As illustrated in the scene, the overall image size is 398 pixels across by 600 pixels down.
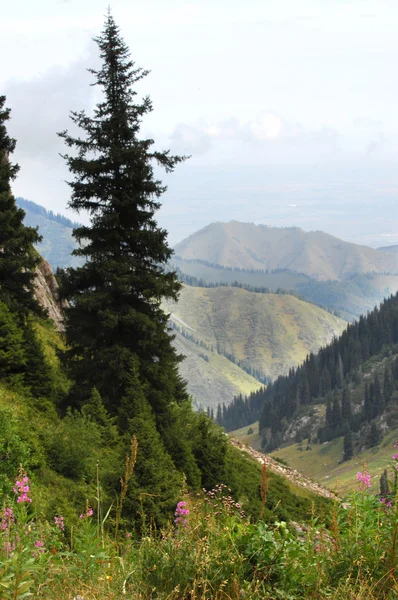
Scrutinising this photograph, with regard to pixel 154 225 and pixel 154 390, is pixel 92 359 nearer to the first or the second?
pixel 154 390

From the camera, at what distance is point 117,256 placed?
22.7 m

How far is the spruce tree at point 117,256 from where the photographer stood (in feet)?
72.0

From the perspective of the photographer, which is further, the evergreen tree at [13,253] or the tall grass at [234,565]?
the evergreen tree at [13,253]

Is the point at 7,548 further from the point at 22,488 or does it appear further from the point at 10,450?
the point at 10,450

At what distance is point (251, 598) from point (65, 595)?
4.95 ft

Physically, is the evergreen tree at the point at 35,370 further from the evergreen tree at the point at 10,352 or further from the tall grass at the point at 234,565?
the tall grass at the point at 234,565

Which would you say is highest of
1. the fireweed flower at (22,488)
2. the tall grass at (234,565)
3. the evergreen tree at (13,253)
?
the evergreen tree at (13,253)

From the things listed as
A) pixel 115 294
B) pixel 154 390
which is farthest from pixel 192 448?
pixel 115 294

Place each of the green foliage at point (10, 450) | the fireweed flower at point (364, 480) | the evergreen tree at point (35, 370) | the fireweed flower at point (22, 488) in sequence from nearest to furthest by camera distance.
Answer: the fireweed flower at point (22, 488)
the fireweed flower at point (364, 480)
the green foliage at point (10, 450)
the evergreen tree at point (35, 370)

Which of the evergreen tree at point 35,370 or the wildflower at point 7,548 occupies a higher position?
the wildflower at point 7,548

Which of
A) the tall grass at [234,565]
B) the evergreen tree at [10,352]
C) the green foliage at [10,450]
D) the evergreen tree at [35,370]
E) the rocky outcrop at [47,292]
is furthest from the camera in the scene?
the rocky outcrop at [47,292]

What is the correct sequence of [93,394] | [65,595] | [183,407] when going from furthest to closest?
[183,407]
[93,394]
[65,595]

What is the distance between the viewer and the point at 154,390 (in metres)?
21.7

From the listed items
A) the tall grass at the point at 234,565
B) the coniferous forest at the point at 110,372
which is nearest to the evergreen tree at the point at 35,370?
the coniferous forest at the point at 110,372
